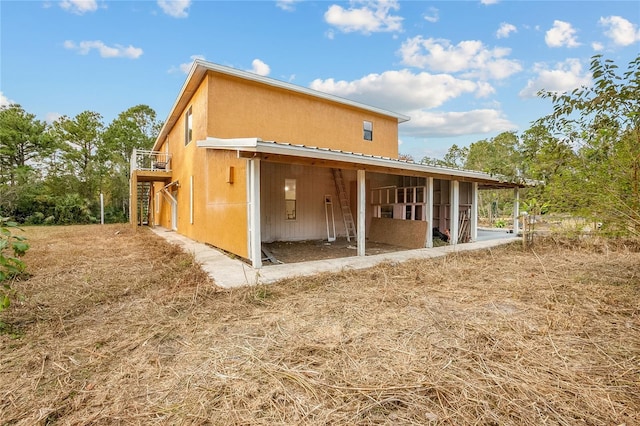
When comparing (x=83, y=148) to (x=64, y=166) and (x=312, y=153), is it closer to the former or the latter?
(x=64, y=166)

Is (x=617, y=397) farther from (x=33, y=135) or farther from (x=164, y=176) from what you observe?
(x=33, y=135)

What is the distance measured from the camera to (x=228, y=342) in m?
3.05

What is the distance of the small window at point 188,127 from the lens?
11.1 m

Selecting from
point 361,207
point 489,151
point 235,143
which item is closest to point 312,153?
point 235,143

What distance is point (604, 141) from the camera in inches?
141

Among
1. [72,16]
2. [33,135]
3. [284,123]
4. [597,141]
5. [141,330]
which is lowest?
[141,330]

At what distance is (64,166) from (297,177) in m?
23.3

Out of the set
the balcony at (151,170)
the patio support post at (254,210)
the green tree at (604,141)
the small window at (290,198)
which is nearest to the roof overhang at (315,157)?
the patio support post at (254,210)

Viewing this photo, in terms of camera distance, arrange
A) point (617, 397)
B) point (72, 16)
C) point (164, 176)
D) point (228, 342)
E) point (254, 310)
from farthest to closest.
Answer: point (164, 176)
point (72, 16)
point (254, 310)
point (228, 342)
point (617, 397)

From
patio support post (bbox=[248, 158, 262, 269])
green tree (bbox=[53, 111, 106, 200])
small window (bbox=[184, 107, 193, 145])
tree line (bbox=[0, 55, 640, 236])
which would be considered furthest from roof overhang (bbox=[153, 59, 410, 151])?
green tree (bbox=[53, 111, 106, 200])

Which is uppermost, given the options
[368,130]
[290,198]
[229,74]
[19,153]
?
[229,74]

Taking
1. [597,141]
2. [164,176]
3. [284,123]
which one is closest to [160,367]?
[597,141]

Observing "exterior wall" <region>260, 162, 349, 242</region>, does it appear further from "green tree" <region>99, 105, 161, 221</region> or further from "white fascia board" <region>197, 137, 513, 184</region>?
"green tree" <region>99, 105, 161, 221</region>

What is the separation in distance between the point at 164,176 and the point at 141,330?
1307cm
